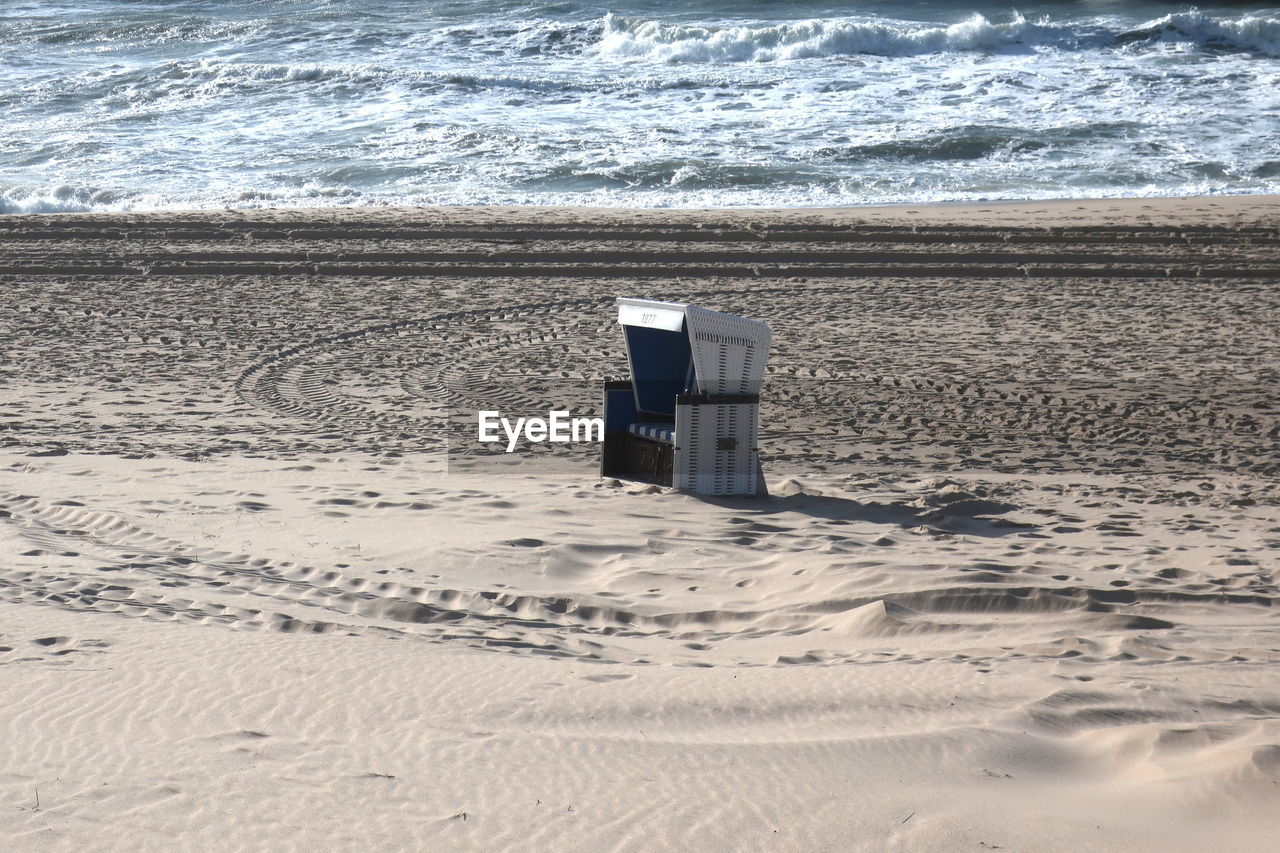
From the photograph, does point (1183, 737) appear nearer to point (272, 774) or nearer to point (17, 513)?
point (272, 774)

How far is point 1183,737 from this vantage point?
323 cm

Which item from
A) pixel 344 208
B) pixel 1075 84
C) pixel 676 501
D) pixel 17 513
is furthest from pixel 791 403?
pixel 1075 84

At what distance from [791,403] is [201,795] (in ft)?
19.0

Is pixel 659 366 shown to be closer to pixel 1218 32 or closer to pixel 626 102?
pixel 626 102

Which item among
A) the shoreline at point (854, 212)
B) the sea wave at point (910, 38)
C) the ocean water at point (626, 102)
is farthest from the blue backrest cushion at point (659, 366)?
the sea wave at point (910, 38)

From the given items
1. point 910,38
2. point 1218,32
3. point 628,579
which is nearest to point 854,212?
point 628,579

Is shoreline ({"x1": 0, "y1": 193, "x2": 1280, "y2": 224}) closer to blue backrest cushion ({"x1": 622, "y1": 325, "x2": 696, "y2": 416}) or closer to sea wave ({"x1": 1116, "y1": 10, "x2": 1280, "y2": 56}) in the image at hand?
blue backrest cushion ({"x1": 622, "y1": 325, "x2": 696, "y2": 416})

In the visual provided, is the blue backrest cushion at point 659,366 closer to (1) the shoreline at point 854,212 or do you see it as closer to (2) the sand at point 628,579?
(2) the sand at point 628,579

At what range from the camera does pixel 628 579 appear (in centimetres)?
501

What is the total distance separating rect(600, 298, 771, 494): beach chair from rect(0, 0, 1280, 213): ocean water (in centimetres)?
1176

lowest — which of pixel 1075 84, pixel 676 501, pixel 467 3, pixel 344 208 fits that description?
pixel 676 501

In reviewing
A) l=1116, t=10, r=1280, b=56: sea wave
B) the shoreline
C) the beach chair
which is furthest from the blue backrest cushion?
l=1116, t=10, r=1280, b=56: sea wave

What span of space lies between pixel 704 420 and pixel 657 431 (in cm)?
35

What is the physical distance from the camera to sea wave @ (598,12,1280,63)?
28.2 m
